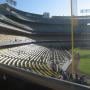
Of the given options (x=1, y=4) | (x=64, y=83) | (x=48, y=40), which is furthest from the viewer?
(x=1, y=4)

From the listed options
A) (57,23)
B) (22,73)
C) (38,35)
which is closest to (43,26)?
(57,23)

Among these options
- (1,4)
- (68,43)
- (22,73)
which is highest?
(1,4)

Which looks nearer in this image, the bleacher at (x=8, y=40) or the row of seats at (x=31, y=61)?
the row of seats at (x=31, y=61)

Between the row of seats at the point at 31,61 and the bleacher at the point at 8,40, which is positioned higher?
the bleacher at the point at 8,40

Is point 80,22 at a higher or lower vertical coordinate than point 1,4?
lower

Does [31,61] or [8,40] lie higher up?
[8,40]

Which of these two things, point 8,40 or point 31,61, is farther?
point 8,40

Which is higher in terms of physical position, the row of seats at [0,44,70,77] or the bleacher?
the bleacher

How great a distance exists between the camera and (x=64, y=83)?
5.34 ft

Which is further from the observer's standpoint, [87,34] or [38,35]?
[87,34]

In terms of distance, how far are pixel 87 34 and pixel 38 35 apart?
12291 millimetres

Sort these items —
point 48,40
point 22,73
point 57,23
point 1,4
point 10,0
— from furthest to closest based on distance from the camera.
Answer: point 10,0, point 57,23, point 1,4, point 48,40, point 22,73

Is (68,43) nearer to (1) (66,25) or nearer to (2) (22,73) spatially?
(1) (66,25)

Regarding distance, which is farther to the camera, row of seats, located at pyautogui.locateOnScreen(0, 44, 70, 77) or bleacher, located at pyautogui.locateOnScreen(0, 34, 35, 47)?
bleacher, located at pyautogui.locateOnScreen(0, 34, 35, 47)
